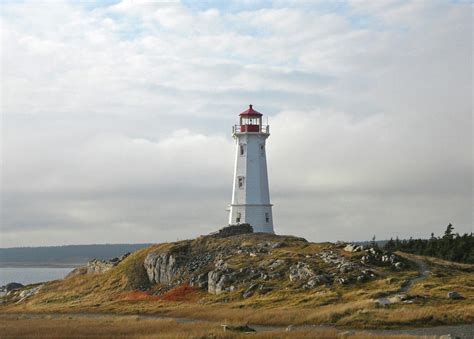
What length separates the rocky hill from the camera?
45.0 m

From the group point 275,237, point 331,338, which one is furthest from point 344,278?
point 331,338

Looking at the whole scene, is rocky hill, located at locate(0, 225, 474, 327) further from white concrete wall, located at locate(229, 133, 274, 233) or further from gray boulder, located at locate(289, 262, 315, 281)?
white concrete wall, located at locate(229, 133, 274, 233)

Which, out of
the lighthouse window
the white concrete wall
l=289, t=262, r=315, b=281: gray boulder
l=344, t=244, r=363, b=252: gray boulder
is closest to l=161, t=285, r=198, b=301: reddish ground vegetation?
l=289, t=262, r=315, b=281: gray boulder

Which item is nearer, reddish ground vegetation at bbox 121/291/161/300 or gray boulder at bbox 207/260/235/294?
gray boulder at bbox 207/260/235/294

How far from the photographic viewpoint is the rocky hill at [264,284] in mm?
44969

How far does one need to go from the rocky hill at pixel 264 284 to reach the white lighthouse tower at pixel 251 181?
8.22 feet

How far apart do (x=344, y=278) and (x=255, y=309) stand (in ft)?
32.5

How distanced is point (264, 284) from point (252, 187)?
70.9 feet

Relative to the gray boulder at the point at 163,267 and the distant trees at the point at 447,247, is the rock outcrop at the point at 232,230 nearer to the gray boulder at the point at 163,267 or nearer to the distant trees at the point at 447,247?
the gray boulder at the point at 163,267

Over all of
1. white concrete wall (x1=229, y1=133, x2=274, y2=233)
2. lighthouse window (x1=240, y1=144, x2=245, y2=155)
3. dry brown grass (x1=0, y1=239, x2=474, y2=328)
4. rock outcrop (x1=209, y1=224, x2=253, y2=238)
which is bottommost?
dry brown grass (x1=0, y1=239, x2=474, y2=328)

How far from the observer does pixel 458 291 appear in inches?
2040

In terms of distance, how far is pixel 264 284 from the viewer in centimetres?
5994

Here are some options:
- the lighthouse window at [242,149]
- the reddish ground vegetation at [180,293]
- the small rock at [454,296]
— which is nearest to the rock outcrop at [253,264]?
the reddish ground vegetation at [180,293]

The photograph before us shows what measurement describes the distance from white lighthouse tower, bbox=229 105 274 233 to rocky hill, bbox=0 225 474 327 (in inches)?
98.7
